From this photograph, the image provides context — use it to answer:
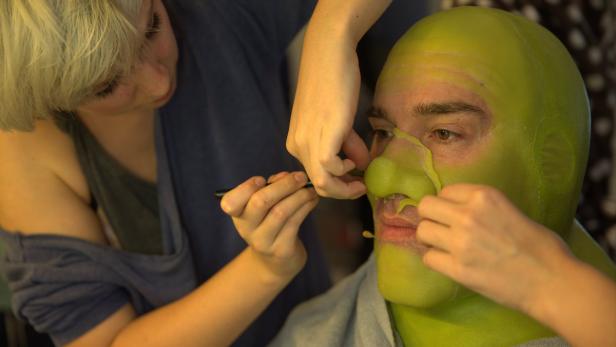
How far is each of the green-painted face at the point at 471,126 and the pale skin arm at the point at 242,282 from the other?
0.13m

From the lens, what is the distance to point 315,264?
4.59 feet

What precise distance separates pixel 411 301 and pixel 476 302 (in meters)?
0.11

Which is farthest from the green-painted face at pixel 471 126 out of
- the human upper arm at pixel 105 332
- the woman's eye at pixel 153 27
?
the human upper arm at pixel 105 332

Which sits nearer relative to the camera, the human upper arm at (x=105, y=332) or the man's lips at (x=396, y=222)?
the man's lips at (x=396, y=222)

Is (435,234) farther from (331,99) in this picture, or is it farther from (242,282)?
(242,282)

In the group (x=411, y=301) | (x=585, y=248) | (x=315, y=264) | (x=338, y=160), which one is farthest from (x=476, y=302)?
(x=315, y=264)

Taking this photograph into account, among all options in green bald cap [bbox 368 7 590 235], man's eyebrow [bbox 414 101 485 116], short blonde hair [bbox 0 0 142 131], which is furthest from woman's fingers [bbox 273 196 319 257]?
short blonde hair [bbox 0 0 142 131]

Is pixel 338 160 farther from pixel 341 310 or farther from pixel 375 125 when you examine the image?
pixel 341 310

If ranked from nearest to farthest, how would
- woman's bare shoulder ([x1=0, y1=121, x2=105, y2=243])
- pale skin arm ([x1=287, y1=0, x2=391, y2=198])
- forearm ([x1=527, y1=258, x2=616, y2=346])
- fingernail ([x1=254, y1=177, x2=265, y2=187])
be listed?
forearm ([x1=527, y1=258, x2=616, y2=346]), pale skin arm ([x1=287, y1=0, x2=391, y2=198]), fingernail ([x1=254, y1=177, x2=265, y2=187]), woman's bare shoulder ([x1=0, y1=121, x2=105, y2=243])

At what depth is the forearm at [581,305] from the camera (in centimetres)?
66

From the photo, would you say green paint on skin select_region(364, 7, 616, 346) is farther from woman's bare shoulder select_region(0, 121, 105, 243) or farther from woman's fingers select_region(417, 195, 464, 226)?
woman's bare shoulder select_region(0, 121, 105, 243)

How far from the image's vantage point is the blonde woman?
35.3 inches

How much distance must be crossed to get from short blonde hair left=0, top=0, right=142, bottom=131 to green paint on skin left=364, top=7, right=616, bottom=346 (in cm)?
40

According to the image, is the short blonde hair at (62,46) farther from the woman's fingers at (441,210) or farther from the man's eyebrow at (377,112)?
the woman's fingers at (441,210)
